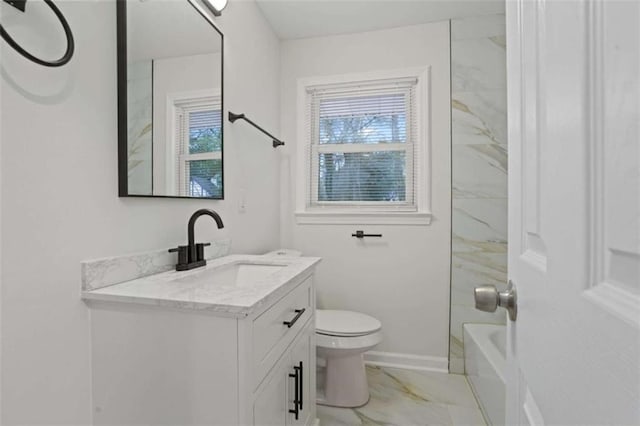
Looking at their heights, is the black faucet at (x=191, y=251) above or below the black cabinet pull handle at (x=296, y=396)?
above

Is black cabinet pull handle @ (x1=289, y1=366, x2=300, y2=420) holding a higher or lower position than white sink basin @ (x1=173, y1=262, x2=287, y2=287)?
lower

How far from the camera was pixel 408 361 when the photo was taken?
7.20ft

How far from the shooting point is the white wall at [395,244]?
7.13 ft

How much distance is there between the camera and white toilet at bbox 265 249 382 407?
5.63 ft

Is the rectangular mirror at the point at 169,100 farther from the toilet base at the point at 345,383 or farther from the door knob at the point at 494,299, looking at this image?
the toilet base at the point at 345,383

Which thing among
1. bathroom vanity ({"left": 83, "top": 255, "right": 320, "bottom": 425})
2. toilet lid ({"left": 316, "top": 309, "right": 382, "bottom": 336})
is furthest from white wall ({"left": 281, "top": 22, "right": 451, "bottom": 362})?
bathroom vanity ({"left": 83, "top": 255, "right": 320, "bottom": 425})

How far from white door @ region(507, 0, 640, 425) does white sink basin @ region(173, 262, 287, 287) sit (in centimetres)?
95

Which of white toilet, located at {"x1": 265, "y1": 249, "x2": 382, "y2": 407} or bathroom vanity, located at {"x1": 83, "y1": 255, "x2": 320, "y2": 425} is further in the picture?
white toilet, located at {"x1": 265, "y1": 249, "x2": 382, "y2": 407}

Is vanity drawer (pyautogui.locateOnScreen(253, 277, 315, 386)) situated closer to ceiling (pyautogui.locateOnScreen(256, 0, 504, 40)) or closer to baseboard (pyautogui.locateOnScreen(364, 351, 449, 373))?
baseboard (pyautogui.locateOnScreen(364, 351, 449, 373))

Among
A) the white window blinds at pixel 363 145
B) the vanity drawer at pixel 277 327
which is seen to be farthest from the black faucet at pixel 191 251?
the white window blinds at pixel 363 145

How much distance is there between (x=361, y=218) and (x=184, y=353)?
165cm

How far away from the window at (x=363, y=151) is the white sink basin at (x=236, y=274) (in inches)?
39.4

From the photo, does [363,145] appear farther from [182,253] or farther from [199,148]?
[182,253]

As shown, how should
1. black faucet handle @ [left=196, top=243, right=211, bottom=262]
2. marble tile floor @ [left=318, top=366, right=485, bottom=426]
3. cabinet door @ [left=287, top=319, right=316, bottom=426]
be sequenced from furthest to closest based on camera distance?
1. marble tile floor @ [left=318, top=366, right=485, bottom=426]
2. black faucet handle @ [left=196, top=243, right=211, bottom=262]
3. cabinet door @ [left=287, top=319, right=316, bottom=426]
